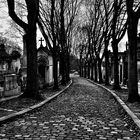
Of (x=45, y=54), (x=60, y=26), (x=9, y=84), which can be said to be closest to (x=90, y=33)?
(x=45, y=54)

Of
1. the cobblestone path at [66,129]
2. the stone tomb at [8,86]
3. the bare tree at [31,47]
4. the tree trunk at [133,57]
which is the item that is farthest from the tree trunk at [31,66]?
the cobblestone path at [66,129]

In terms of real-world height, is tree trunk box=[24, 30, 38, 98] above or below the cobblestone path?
above

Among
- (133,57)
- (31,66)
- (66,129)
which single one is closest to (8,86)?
(31,66)

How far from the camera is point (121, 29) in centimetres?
1912

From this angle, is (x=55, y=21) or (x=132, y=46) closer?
(x=132, y=46)

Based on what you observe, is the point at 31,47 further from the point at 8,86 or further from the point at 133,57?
the point at 133,57

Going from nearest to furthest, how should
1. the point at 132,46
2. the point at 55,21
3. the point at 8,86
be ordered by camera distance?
1. the point at 132,46
2. the point at 8,86
3. the point at 55,21

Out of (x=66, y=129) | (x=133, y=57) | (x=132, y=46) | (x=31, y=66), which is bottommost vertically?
(x=66, y=129)

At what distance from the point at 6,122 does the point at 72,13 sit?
20.5 metres

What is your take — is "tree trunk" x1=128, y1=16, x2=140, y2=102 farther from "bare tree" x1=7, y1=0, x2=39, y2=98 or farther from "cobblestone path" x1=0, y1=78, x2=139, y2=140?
"bare tree" x1=7, y1=0, x2=39, y2=98

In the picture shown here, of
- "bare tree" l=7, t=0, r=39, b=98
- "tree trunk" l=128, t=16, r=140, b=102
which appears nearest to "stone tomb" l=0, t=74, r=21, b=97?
"bare tree" l=7, t=0, r=39, b=98

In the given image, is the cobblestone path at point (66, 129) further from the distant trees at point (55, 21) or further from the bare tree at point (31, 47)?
the distant trees at point (55, 21)

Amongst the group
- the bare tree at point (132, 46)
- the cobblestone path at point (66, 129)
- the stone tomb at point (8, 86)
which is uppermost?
the bare tree at point (132, 46)

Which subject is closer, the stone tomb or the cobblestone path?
the cobblestone path
